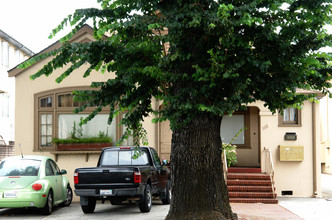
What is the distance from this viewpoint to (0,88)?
31953 millimetres

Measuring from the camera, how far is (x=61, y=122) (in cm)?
1809

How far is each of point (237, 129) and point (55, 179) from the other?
842 centimetres

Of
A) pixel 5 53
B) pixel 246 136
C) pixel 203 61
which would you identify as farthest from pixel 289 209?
pixel 5 53

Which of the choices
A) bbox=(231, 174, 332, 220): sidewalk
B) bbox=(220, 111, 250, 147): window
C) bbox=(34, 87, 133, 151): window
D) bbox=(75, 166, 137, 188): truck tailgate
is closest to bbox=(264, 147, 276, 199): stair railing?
bbox=(231, 174, 332, 220): sidewalk

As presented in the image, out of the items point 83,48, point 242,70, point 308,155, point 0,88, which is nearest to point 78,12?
point 83,48

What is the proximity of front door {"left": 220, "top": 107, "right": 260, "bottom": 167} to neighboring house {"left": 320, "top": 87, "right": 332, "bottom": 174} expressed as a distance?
49.0ft

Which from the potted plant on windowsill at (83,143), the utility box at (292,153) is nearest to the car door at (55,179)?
the potted plant on windowsill at (83,143)

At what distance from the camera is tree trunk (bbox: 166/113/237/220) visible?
10.1 meters

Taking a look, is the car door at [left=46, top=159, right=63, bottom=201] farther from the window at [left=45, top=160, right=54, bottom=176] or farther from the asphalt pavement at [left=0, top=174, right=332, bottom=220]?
the asphalt pavement at [left=0, top=174, right=332, bottom=220]

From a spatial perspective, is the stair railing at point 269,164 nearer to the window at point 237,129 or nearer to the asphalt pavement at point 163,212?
the asphalt pavement at point 163,212

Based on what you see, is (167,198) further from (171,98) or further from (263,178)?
(171,98)

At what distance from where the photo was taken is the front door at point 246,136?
19.8 meters

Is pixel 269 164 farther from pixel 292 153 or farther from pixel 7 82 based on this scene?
pixel 7 82

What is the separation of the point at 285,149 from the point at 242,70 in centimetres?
921
